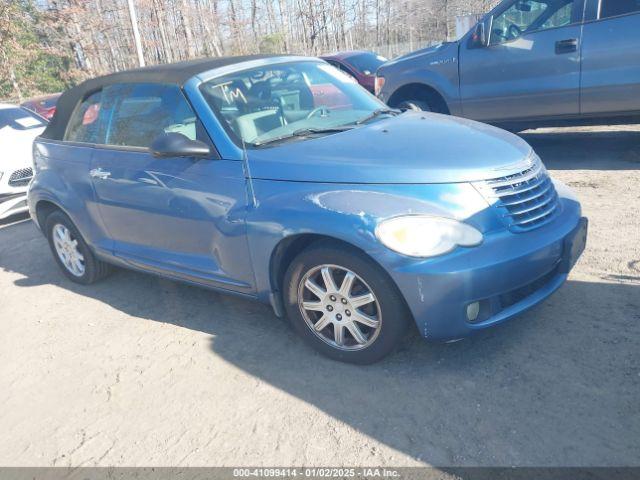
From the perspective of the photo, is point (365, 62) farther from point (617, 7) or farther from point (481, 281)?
point (481, 281)

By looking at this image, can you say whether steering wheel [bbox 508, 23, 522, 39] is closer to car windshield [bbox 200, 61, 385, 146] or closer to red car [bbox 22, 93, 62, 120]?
car windshield [bbox 200, 61, 385, 146]

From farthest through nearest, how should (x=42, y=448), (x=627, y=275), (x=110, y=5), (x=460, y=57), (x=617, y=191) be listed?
1. (x=110, y=5)
2. (x=460, y=57)
3. (x=617, y=191)
4. (x=627, y=275)
5. (x=42, y=448)

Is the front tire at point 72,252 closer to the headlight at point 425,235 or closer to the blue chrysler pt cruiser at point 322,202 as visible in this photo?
the blue chrysler pt cruiser at point 322,202

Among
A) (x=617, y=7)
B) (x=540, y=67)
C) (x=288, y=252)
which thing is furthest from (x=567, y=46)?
(x=288, y=252)

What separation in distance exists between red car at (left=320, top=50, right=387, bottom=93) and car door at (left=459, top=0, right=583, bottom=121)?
538cm

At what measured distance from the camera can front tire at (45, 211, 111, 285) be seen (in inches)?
195

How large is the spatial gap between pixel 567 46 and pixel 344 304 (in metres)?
4.89

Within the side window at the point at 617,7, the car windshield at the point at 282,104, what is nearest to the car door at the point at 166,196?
the car windshield at the point at 282,104

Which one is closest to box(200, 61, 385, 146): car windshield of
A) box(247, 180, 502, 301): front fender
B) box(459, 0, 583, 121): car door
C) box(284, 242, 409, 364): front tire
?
box(247, 180, 502, 301): front fender

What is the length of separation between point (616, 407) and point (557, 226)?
101 centimetres

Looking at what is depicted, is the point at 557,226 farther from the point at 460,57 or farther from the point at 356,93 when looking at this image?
the point at 460,57

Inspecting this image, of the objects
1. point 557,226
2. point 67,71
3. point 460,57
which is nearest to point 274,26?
point 67,71

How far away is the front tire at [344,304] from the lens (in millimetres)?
2977

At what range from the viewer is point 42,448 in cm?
303
